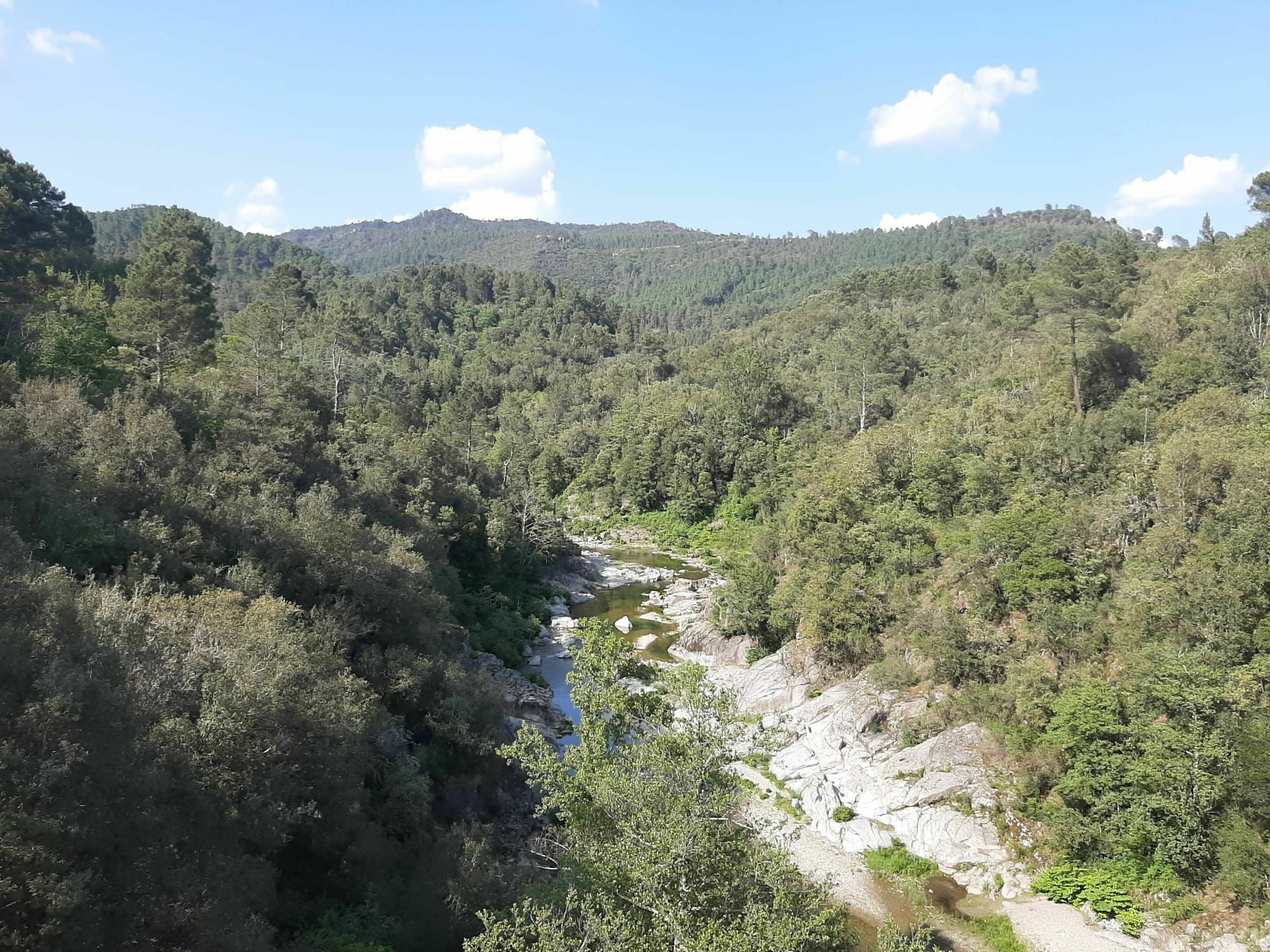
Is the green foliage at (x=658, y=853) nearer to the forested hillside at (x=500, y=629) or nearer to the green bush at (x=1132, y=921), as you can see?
the forested hillside at (x=500, y=629)

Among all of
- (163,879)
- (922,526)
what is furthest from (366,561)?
(922,526)

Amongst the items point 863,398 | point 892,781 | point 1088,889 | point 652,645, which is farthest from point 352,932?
point 863,398

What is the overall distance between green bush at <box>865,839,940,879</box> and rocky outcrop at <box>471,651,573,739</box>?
13789mm

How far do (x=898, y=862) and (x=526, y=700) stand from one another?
18.7 m

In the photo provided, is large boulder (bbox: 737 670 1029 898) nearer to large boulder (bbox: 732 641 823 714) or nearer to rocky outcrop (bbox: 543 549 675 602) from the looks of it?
large boulder (bbox: 732 641 823 714)

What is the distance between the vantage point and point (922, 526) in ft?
133

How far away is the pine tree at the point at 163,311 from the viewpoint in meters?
43.3

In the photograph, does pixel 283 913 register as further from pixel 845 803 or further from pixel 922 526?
pixel 922 526

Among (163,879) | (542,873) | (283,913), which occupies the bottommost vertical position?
(542,873)

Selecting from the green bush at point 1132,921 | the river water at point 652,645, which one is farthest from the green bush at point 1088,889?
the river water at point 652,645

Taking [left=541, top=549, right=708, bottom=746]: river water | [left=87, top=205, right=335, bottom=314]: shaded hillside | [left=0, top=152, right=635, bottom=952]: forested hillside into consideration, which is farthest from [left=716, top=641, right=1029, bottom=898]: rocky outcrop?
[left=87, top=205, right=335, bottom=314]: shaded hillside

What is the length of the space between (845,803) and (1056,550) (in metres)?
14.2

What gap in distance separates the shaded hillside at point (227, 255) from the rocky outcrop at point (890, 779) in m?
102

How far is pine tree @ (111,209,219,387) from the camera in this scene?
43312 millimetres
